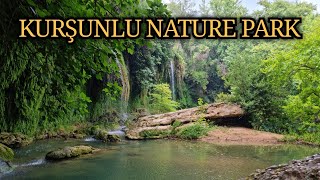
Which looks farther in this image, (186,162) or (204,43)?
(204,43)

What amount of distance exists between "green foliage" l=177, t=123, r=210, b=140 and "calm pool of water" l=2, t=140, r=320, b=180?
10.1 ft

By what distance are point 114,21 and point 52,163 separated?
26.2 feet

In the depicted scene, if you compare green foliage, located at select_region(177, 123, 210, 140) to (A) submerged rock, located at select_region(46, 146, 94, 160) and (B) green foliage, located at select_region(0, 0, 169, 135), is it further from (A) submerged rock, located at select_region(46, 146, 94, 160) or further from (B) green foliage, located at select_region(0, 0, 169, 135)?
(B) green foliage, located at select_region(0, 0, 169, 135)

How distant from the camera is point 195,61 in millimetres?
32656

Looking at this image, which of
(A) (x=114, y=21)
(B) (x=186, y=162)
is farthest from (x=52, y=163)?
(A) (x=114, y=21)

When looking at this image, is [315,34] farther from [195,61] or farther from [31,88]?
[195,61]

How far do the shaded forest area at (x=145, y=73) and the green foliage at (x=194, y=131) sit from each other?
10.8ft

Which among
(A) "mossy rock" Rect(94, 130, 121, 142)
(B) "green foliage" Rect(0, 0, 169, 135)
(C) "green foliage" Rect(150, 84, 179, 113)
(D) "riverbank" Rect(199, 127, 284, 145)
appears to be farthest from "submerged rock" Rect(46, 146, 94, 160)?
(C) "green foliage" Rect(150, 84, 179, 113)

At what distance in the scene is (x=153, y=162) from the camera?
9625 millimetres

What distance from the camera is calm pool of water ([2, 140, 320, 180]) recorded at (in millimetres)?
7848

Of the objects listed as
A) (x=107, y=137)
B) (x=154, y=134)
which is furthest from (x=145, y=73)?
(x=107, y=137)

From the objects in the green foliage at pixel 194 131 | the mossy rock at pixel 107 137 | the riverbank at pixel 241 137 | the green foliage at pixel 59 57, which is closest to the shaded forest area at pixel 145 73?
the green foliage at pixel 59 57

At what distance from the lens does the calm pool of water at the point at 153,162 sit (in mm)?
7848

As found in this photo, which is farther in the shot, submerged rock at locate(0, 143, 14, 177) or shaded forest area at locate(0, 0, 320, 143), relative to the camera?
submerged rock at locate(0, 143, 14, 177)
